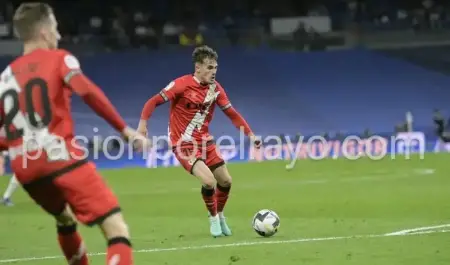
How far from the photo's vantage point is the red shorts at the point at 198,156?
492 inches

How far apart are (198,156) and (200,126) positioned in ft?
1.65

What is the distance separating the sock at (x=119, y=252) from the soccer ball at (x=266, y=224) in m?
5.38

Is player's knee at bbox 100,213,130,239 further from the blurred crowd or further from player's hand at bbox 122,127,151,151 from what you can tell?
the blurred crowd

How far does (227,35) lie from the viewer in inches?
1547

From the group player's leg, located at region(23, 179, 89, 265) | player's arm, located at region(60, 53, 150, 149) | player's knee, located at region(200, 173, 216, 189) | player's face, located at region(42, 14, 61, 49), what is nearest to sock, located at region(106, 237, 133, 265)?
player's leg, located at region(23, 179, 89, 265)

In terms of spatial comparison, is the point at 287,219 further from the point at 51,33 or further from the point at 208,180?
the point at 51,33

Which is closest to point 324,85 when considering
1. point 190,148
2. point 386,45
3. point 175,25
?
point 386,45

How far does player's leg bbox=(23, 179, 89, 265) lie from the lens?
684 centimetres

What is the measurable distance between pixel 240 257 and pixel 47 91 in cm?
413

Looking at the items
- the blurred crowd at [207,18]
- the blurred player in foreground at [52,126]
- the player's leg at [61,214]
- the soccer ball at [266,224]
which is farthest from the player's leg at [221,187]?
the blurred crowd at [207,18]

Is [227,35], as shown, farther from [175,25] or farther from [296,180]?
[296,180]

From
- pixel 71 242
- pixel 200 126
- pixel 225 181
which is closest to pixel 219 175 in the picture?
pixel 225 181

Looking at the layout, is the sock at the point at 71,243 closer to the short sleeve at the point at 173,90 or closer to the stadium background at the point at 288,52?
the short sleeve at the point at 173,90

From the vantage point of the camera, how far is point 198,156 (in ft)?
41.1
